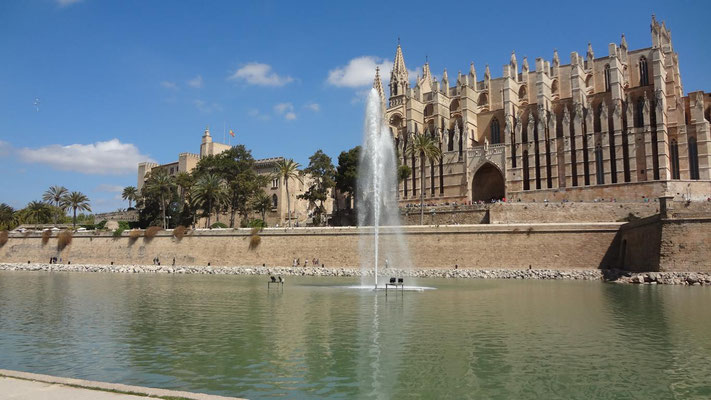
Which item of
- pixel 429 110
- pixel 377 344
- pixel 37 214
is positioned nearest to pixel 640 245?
pixel 377 344

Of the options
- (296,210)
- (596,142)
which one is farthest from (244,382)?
(296,210)

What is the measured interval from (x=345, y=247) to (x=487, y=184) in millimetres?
23973

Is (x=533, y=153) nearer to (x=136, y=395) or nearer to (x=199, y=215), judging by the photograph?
(x=199, y=215)

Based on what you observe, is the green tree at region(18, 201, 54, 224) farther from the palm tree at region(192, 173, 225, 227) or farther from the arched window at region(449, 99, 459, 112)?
the arched window at region(449, 99, 459, 112)

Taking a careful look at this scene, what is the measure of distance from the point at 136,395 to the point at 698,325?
50.1ft

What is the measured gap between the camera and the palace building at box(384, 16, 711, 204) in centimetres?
4962

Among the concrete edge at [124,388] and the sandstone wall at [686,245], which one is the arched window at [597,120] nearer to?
the sandstone wall at [686,245]

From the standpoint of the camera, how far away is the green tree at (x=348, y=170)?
5857 cm

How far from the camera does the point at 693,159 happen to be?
4947cm

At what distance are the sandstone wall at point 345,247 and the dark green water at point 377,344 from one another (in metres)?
14.3

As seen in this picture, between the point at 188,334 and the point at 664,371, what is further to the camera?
the point at 188,334

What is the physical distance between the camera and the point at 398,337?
1395 centimetres

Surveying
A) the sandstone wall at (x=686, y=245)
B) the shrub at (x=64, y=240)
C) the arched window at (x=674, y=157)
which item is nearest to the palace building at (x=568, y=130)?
the arched window at (x=674, y=157)

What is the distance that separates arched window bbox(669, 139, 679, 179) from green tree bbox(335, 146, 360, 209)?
29.7m
